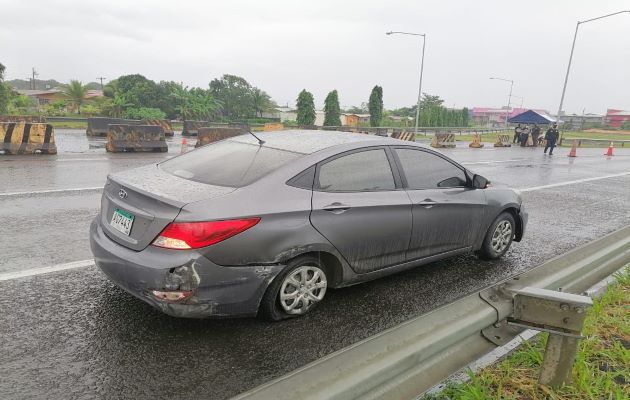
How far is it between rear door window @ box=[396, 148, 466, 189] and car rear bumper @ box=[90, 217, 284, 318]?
1.74m

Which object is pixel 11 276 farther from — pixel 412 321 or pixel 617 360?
pixel 617 360

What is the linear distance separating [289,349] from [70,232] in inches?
145

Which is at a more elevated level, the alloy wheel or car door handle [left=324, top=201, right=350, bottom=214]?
car door handle [left=324, top=201, right=350, bottom=214]

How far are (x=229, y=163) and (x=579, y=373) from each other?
2.87 meters

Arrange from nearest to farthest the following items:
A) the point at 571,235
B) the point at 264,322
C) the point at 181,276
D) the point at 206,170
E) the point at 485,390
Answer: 1. the point at 485,390
2. the point at 181,276
3. the point at 264,322
4. the point at 206,170
5. the point at 571,235

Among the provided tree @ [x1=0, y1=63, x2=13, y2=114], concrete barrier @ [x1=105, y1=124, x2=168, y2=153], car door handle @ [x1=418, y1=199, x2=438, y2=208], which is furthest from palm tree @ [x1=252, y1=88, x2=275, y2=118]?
car door handle @ [x1=418, y1=199, x2=438, y2=208]

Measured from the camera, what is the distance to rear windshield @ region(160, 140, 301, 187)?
3576 mm

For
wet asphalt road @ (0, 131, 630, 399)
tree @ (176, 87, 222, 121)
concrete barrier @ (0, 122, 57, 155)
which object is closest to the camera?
wet asphalt road @ (0, 131, 630, 399)

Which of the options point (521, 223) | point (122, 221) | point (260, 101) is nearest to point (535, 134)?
point (521, 223)

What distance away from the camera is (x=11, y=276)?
412 centimetres

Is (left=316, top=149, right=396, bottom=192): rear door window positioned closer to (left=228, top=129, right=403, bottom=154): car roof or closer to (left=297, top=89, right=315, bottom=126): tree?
(left=228, top=129, right=403, bottom=154): car roof

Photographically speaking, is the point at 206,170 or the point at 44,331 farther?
the point at 206,170

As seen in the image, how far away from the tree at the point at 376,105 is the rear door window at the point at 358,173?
5041 cm

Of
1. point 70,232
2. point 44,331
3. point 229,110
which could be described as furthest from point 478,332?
point 229,110
